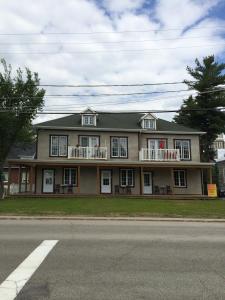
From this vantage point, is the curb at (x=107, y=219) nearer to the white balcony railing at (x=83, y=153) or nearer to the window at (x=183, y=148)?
the white balcony railing at (x=83, y=153)

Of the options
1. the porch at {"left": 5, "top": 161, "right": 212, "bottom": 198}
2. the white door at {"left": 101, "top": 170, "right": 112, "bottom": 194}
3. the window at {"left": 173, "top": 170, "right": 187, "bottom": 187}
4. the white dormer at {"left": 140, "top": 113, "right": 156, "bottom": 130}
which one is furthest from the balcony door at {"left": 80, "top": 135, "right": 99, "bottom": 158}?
the window at {"left": 173, "top": 170, "right": 187, "bottom": 187}

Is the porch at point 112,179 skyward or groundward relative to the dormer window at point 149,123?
groundward

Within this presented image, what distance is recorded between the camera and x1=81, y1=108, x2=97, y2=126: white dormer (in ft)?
110

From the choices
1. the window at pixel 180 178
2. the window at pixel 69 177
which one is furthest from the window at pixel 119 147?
the window at pixel 180 178

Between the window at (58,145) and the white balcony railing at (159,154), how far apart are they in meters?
6.39

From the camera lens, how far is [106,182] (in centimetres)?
3341

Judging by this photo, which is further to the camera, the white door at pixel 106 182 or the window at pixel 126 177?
the window at pixel 126 177

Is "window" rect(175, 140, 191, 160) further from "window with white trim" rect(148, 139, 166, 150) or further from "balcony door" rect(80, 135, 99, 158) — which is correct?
"balcony door" rect(80, 135, 99, 158)

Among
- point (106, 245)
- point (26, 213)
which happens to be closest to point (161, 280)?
point (106, 245)

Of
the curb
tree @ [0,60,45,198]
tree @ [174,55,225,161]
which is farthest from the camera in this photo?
tree @ [174,55,225,161]

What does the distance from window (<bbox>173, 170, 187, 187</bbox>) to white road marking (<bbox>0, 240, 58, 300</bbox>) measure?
2592cm

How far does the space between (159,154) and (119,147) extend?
11.3ft

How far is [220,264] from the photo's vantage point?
25.0 ft

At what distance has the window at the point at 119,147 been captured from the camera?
33500 millimetres
